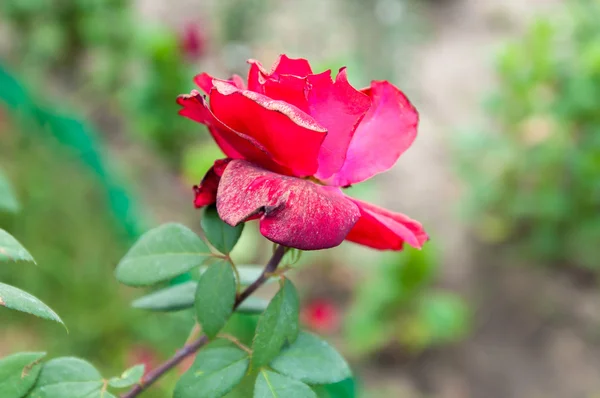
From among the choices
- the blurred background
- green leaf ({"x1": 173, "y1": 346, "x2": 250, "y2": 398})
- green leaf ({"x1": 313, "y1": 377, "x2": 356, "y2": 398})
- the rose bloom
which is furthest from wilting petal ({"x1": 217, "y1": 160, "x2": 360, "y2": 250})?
the blurred background

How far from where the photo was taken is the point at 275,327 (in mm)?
333

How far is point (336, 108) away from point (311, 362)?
155mm

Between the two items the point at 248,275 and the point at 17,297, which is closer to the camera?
the point at 17,297

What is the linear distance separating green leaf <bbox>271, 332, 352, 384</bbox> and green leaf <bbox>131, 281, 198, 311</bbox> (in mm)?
81

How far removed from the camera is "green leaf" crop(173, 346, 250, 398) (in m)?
0.33

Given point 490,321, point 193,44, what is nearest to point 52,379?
point 490,321

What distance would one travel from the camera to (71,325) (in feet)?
3.84

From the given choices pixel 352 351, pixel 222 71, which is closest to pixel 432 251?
pixel 352 351

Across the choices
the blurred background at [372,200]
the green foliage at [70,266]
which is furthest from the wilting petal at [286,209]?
the green foliage at [70,266]

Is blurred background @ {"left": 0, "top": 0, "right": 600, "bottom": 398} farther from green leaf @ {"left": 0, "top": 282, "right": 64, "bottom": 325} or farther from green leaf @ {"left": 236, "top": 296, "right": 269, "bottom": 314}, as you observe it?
green leaf @ {"left": 0, "top": 282, "right": 64, "bottom": 325}

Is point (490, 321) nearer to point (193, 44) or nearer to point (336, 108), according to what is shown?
point (193, 44)

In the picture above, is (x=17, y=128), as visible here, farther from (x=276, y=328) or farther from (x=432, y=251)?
(x=276, y=328)

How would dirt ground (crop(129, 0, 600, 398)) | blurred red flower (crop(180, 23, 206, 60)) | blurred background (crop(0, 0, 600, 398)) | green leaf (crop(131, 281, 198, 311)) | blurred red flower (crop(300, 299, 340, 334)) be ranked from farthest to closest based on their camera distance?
1. blurred red flower (crop(180, 23, 206, 60))
2. dirt ground (crop(129, 0, 600, 398))
3. blurred red flower (crop(300, 299, 340, 334))
4. blurred background (crop(0, 0, 600, 398))
5. green leaf (crop(131, 281, 198, 311))

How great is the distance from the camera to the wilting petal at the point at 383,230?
336 millimetres
